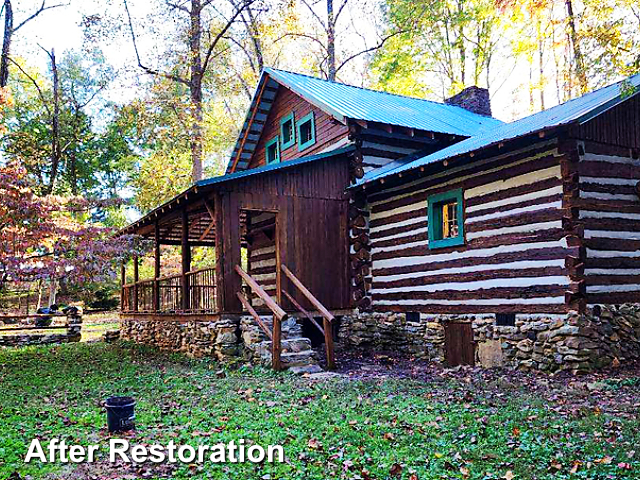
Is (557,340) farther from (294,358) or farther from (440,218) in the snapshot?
(294,358)

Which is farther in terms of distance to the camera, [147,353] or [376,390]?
[147,353]

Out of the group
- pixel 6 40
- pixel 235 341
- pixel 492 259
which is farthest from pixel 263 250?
pixel 6 40

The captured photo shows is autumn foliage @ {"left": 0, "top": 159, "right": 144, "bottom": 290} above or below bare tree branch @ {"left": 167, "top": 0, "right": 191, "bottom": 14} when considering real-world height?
below

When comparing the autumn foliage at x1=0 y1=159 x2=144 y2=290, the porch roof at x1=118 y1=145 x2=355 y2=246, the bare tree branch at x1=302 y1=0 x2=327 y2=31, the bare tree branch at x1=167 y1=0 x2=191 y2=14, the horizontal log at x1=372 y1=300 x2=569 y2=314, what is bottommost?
the horizontal log at x1=372 y1=300 x2=569 y2=314

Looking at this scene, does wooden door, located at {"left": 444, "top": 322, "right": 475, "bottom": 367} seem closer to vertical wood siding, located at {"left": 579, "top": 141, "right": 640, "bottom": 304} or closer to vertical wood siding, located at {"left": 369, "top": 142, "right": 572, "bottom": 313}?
vertical wood siding, located at {"left": 369, "top": 142, "right": 572, "bottom": 313}

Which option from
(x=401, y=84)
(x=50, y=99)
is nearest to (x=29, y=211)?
(x=401, y=84)

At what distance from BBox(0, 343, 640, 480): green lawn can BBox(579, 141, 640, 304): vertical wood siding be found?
2.00 m

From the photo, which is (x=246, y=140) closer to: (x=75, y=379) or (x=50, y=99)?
(x=75, y=379)

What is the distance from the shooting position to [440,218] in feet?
39.8

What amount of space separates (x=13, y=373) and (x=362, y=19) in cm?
2510

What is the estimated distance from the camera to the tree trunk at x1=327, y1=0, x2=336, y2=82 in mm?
27672

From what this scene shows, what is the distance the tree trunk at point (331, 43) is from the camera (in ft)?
90.8

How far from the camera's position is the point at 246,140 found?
1948cm

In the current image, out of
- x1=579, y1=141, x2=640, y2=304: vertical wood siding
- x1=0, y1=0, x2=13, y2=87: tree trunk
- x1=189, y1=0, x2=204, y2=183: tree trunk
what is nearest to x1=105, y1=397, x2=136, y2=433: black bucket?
x1=579, y1=141, x2=640, y2=304: vertical wood siding
